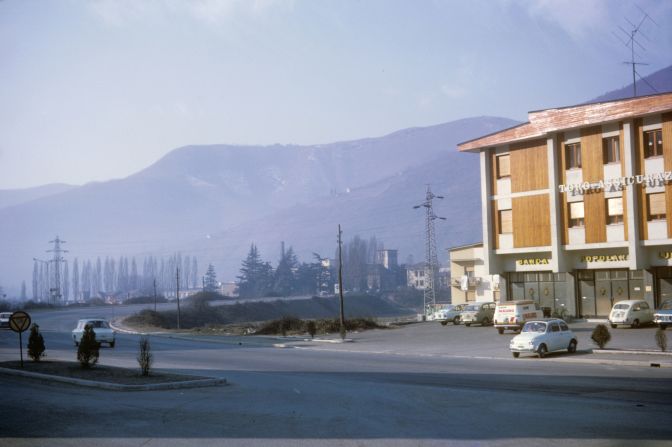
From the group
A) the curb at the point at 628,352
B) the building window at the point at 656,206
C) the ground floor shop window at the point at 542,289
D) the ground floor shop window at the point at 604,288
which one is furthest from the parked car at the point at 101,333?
the building window at the point at 656,206

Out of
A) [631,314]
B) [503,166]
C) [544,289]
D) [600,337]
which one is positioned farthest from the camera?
[503,166]

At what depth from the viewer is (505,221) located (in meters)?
57.9

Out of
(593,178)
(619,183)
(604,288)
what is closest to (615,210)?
(619,183)

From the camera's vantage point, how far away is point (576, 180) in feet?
173

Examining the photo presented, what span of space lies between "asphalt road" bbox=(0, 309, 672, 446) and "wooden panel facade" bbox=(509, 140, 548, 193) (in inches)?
1127

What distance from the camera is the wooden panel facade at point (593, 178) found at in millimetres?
51000

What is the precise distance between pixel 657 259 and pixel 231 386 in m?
37.0

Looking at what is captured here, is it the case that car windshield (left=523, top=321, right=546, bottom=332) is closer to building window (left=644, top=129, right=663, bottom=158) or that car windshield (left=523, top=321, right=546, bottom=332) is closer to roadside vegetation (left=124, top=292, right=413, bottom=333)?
building window (left=644, top=129, right=663, bottom=158)

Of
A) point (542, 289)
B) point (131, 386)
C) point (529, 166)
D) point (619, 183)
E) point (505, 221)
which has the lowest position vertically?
point (131, 386)

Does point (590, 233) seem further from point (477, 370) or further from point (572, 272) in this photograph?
point (477, 370)

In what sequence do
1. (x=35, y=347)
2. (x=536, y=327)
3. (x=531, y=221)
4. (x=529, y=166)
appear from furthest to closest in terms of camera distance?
(x=529, y=166) → (x=531, y=221) → (x=536, y=327) → (x=35, y=347)

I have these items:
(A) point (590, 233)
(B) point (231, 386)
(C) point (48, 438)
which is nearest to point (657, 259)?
(A) point (590, 233)

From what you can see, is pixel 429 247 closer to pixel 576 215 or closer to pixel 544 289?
pixel 544 289

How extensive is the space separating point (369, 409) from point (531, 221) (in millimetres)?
41949
